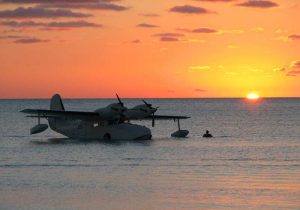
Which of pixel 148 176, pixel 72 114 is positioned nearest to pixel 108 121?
pixel 72 114

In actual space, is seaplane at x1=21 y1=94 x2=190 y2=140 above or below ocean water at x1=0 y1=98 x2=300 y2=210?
above

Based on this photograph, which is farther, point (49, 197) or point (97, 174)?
point (97, 174)

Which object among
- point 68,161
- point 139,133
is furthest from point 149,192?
point 139,133

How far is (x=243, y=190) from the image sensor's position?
102 ft

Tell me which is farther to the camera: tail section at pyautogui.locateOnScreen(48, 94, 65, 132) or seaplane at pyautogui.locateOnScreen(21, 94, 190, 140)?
tail section at pyautogui.locateOnScreen(48, 94, 65, 132)

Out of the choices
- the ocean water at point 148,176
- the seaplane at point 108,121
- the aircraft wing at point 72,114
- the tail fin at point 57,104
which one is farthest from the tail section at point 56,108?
the ocean water at point 148,176

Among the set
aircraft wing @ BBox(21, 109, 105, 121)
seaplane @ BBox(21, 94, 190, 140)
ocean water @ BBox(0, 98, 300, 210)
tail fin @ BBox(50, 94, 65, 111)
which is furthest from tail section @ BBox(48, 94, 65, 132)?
ocean water @ BBox(0, 98, 300, 210)

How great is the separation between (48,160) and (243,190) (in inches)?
712

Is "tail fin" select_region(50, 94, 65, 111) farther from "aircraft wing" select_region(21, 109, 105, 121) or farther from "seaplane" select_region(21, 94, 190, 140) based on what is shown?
"aircraft wing" select_region(21, 109, 105, 121)

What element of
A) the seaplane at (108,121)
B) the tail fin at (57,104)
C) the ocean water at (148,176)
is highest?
the tail fin at (57,104)

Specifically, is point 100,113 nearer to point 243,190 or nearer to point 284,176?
point 284,176

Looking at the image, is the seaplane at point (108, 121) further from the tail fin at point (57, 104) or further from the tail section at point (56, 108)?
the tail fin at point (57, 104)

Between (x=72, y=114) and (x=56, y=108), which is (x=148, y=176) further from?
(x=56, y=108)

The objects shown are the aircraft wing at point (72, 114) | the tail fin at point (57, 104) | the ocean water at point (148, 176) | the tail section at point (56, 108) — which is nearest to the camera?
the ocean water at point (148, 176)
